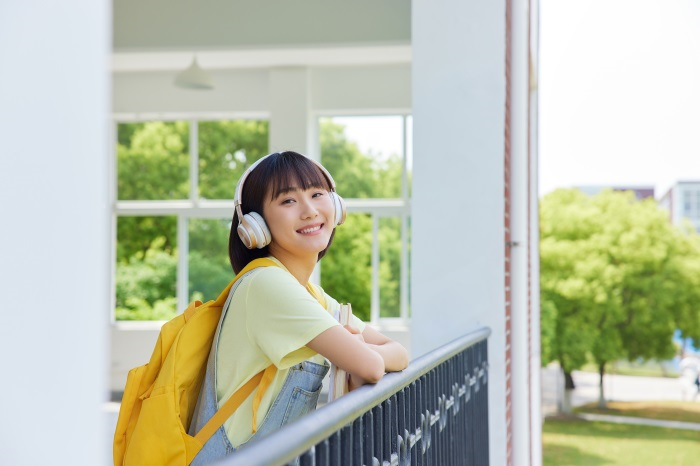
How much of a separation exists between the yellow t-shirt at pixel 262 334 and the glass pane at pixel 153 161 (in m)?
13.8

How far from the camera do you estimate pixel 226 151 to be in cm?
1565

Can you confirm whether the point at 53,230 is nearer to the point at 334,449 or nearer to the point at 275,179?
the point at 334,449

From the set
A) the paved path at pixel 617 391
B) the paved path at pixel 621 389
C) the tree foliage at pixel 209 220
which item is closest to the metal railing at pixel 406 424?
the tree foliage at pixel 209 220

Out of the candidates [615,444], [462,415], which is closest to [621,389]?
[615,444]

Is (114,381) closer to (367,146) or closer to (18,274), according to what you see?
(367,146)

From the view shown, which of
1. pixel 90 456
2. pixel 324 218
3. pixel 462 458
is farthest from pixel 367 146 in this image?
pixel 90 456

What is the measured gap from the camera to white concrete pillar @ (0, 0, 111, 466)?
51 cm

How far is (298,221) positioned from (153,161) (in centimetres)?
1362

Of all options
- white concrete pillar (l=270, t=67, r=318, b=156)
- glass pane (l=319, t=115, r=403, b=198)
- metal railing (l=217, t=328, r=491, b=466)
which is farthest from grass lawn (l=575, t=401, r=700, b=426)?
metal railing (l=217, t=328, r=491, b=466)

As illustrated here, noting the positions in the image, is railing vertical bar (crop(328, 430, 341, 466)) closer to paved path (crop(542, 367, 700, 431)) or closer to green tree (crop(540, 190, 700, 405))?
green tree (crop(540, 190, 700, 405))

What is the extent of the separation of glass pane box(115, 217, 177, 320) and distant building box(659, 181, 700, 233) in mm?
30027

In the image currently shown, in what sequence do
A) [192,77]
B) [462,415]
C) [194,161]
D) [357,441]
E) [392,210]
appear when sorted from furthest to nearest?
[194,161] → [392,210] → [192,77] → [462,415] → [357,441]

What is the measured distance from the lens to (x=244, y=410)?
2.12 m

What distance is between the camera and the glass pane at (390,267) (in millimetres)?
14828
